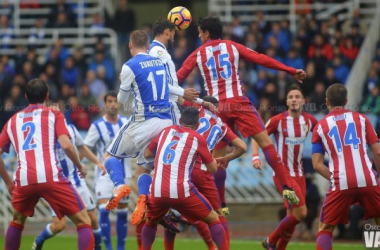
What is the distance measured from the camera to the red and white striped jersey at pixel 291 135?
40.2 ft

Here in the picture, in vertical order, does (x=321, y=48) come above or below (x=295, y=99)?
above

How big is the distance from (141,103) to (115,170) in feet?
3.13

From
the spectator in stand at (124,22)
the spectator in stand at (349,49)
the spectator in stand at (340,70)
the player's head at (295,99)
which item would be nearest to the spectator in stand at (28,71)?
the spectator in stand at (124,22)

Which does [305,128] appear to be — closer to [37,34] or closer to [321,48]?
[321,48]

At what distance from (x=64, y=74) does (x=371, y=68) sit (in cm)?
742

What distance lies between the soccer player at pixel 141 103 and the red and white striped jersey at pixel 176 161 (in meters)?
0.58

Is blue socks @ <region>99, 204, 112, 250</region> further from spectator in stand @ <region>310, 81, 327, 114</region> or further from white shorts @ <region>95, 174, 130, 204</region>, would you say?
spectator in stand @ <region>310, 81, 327, 114</region>

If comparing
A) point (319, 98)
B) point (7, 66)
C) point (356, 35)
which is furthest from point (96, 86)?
point (356, 35)

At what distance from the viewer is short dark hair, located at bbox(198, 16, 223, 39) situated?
11352 mm

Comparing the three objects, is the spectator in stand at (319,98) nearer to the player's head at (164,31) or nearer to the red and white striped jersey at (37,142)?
the player's head at (164,31)

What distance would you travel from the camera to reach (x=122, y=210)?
12945mm

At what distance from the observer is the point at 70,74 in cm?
1994

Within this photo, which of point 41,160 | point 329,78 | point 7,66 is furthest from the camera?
point 7,66

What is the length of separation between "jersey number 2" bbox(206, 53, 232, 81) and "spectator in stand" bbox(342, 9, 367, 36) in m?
9.31
